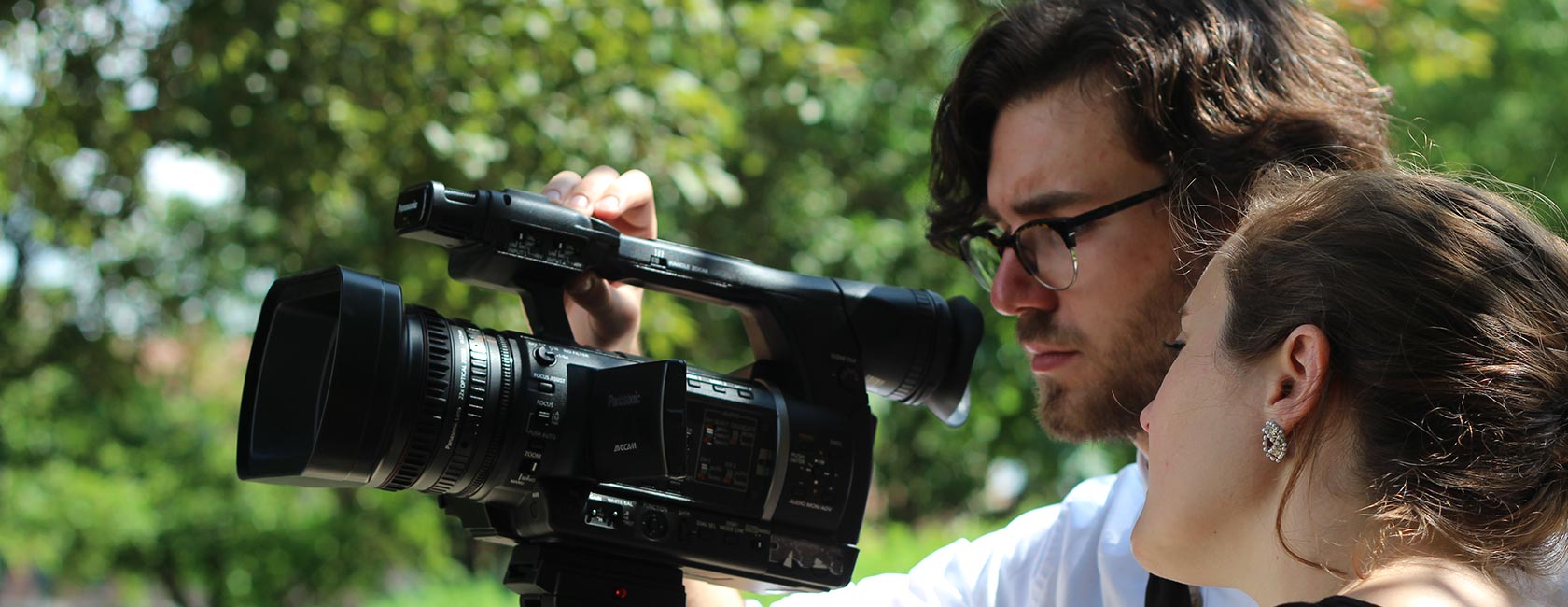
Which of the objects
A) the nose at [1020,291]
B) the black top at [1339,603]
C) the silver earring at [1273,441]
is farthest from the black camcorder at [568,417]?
the black top at [1339,603]

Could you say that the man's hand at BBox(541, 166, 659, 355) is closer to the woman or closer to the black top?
the woman

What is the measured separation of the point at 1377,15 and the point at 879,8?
232 cm

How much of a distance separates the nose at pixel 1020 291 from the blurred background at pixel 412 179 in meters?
0.59

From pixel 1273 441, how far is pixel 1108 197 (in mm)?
866

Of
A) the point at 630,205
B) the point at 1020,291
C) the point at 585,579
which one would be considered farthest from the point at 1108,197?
the point at 585,579

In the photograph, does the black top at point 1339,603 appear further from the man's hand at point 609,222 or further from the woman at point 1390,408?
the man's hand at point 609,222

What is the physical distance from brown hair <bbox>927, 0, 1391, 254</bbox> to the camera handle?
0.95 meters

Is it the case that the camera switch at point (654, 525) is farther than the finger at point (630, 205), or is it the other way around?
the finger at point (630, 205)

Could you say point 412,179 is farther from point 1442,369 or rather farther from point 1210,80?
point 1442,369

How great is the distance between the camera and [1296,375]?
4.64 ft

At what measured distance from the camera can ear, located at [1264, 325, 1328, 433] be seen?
139 cm

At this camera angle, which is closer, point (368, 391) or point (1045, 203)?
point (368, 391)

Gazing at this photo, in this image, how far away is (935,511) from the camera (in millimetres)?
8297

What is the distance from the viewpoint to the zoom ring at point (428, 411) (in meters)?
1.70
